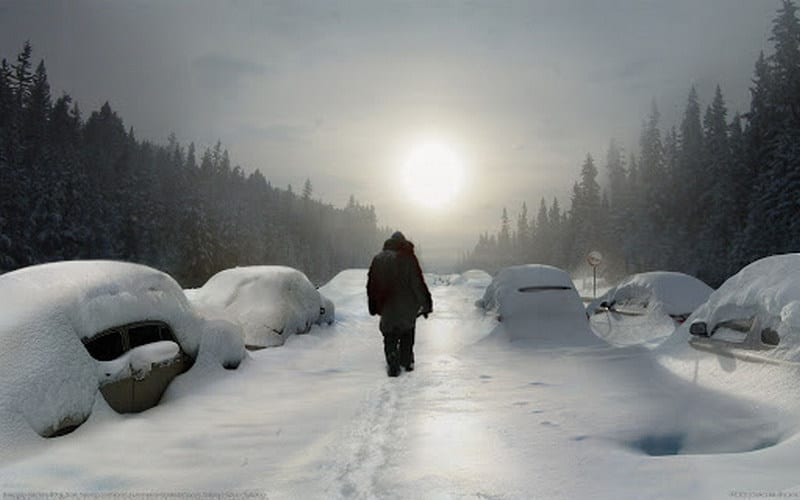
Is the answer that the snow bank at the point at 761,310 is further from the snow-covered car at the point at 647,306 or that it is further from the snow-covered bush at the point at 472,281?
the snow-covered bush at the point at 472,281

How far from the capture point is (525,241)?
12344cm

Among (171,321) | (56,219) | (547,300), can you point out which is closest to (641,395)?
(547,300)

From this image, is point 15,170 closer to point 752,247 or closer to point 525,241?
point 752,247

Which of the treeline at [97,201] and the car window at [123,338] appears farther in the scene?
the treeline at [97,201]

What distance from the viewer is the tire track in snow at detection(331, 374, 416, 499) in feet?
10.4

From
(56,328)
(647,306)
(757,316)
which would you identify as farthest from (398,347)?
(647,306)

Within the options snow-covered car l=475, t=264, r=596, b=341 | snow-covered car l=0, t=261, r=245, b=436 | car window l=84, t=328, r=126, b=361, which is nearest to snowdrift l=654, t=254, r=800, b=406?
snow-covered car l=475, t=264, r=596, b=341

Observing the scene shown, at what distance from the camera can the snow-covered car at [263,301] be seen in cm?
962

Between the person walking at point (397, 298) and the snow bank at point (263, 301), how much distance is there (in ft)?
10.7

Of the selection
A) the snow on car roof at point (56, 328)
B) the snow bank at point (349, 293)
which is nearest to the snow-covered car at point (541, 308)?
the snow on car roof at point (56, 328)

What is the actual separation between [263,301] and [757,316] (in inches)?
327

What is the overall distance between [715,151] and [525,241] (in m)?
81.2

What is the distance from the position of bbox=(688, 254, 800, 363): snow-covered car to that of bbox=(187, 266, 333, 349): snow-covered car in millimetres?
7219

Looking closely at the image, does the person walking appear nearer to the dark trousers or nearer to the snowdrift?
the dark trousers
